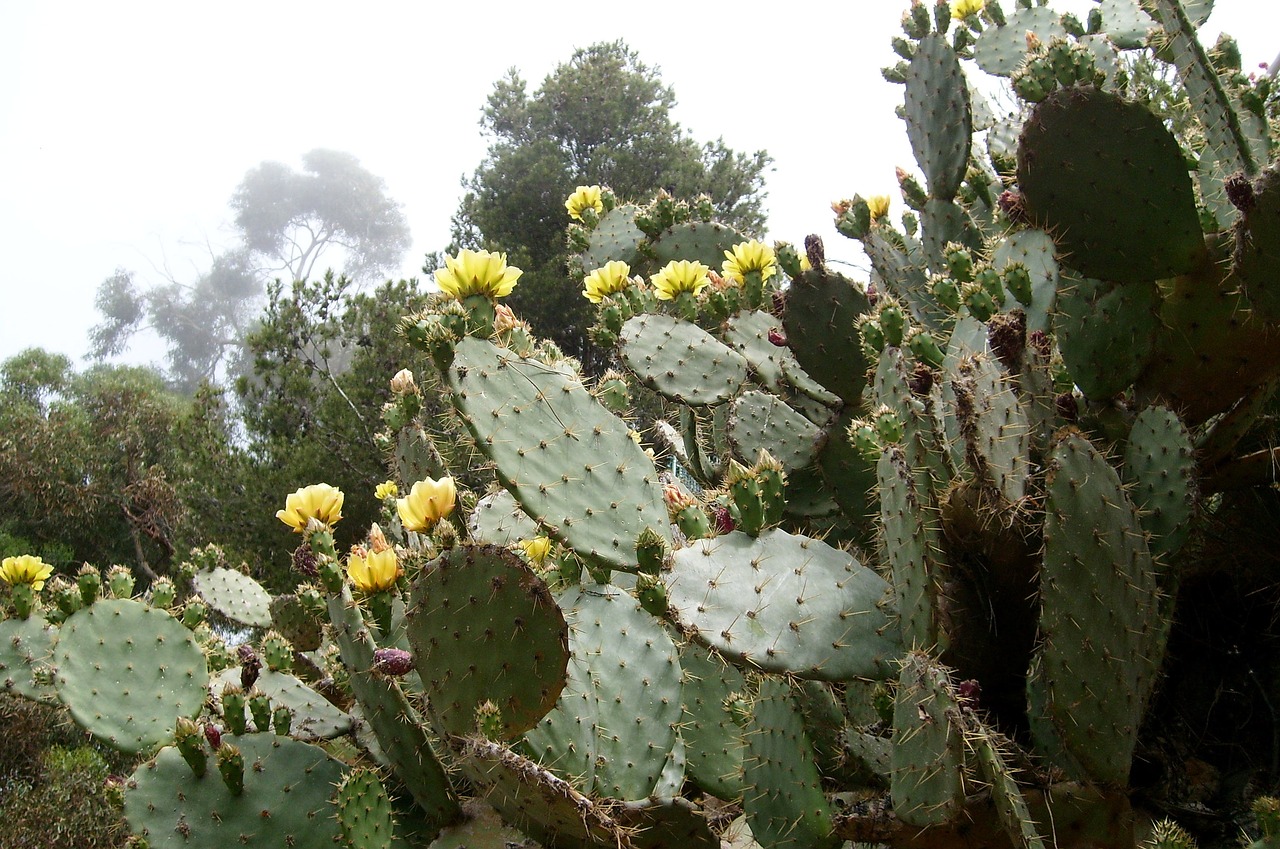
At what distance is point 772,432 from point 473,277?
0.85 m

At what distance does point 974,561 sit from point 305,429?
33.8 ft

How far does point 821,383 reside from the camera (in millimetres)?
2145

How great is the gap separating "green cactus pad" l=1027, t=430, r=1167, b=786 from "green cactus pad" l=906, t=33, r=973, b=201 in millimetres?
1369

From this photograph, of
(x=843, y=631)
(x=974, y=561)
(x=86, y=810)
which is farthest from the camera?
(x=86, y=810)

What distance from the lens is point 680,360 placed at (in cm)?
230

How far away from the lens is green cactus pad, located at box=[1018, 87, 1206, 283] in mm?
1449

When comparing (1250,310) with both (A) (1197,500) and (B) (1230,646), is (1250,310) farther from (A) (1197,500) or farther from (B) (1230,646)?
(B) (1230,646)

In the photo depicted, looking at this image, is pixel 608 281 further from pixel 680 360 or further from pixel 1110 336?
pixel 1110 336

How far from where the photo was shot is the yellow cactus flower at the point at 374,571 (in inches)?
56.7

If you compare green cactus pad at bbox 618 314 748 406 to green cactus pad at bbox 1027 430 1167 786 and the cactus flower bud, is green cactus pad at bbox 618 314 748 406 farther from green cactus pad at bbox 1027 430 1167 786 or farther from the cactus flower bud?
green cactus pad at bbox 1027 430 1167 786

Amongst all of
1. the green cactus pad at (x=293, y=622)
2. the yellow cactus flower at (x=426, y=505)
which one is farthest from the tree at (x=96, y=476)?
the yellow cactus flower at (x=426, y=505)

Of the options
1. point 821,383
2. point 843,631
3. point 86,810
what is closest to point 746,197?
point 86,810

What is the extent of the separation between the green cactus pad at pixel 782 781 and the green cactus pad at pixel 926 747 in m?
0.16

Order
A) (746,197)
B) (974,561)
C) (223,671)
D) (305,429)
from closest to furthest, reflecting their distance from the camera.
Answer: (974,561)
(223,671)
(305,429)
(746,197)
